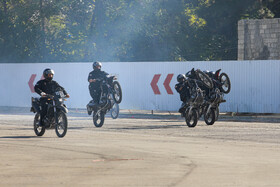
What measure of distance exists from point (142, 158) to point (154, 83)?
19.2m

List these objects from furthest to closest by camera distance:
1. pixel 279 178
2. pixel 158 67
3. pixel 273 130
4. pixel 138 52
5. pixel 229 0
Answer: pixel 138 52 < pixel 229 0 < pixel 158 67 < pixel 273 130 < pixel 279 178

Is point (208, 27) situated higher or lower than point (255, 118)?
higher

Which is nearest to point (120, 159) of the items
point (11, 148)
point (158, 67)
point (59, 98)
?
point (11, 148)

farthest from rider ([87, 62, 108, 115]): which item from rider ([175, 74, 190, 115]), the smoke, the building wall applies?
the smoke

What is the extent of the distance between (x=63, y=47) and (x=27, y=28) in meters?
4.36

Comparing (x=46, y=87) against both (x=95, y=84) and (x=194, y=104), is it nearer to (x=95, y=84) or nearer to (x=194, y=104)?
(x=95, y=84)

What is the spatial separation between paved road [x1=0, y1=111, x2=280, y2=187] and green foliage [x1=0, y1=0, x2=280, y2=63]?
33.9m

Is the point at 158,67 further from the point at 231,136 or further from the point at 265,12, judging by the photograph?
the point at 265,12

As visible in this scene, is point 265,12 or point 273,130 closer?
point 273,130

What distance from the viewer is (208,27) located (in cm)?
5359

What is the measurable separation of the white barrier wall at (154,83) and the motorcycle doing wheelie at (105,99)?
8686mm

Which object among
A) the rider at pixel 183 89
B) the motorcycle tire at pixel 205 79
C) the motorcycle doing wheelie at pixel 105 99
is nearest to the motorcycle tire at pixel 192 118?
the rider at pixel 183 89

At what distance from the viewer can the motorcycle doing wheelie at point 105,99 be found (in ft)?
68.4

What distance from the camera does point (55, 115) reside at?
54.8 feet
